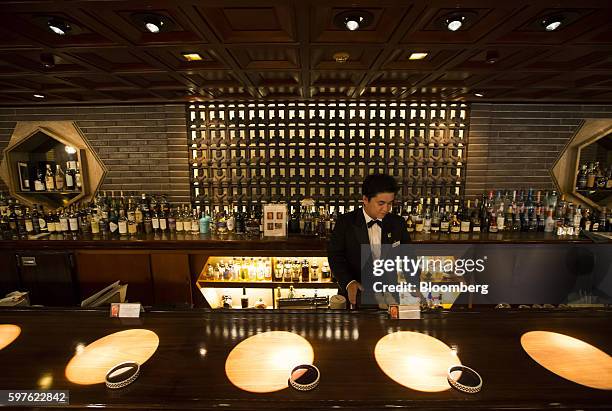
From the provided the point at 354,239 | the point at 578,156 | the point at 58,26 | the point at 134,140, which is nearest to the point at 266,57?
the point at 58,26

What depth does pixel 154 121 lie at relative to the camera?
4207 mm

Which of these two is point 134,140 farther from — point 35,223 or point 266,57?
point 266,57

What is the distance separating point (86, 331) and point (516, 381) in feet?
6.64

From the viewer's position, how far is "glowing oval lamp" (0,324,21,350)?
156 centimetres

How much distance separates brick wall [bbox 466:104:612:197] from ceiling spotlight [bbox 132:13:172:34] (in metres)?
3.69

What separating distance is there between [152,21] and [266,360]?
6.22 feet

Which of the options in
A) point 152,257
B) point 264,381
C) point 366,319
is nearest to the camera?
point 264,381

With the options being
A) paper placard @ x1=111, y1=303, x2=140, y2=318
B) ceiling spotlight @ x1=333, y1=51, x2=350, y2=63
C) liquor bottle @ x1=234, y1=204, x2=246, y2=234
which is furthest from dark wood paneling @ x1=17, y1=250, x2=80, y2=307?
ceiling spotlight @ x1=333, y1=51, x2=350, y2=63

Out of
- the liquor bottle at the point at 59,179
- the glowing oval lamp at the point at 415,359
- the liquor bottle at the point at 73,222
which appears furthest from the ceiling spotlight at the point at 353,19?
the liquor bottle at the point at 59,179

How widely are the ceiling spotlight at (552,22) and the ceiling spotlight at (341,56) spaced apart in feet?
3.90

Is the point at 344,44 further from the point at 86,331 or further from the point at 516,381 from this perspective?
the point at 86,331

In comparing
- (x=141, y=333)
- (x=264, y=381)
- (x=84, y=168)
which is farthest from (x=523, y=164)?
(x=84, y=168)

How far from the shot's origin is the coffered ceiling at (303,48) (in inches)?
65.7

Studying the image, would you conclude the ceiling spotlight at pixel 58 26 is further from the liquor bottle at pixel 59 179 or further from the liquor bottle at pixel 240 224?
the liquor bottle at pixel 59 179
